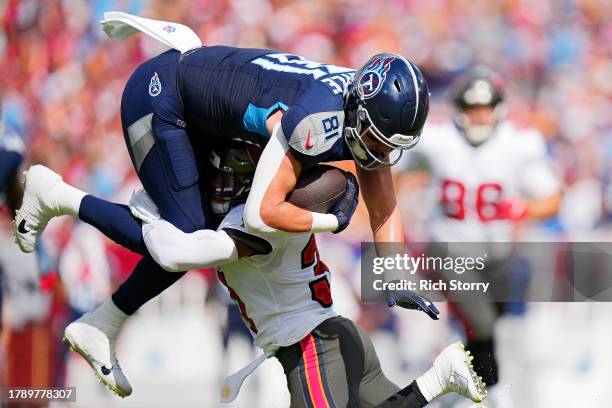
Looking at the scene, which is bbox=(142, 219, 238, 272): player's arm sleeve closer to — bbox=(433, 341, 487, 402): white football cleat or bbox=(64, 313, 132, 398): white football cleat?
bbox=(64, 313, 132, 398): white football cleat

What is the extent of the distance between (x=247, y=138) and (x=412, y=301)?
616 mm

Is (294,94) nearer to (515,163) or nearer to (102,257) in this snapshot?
(515,163)

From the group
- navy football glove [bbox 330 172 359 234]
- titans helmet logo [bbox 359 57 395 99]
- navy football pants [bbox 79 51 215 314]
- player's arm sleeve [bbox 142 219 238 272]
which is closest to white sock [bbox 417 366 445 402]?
navy football glove [bbox 330 172 359 234]

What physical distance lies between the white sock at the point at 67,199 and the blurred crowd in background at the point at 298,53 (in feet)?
2.71

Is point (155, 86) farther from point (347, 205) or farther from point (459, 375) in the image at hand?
point (459, 375)

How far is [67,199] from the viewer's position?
3186 mm

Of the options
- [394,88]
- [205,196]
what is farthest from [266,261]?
[394,88]

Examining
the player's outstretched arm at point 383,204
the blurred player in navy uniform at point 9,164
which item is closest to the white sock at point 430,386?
the player's outstretched arm at point 383,204

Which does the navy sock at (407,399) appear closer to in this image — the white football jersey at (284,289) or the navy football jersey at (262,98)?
the white football jersey at (284,289)

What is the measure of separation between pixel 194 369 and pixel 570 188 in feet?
5.15

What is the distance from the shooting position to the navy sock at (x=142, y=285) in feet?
10.5

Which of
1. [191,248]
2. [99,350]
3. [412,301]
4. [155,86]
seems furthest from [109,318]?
[412,301]

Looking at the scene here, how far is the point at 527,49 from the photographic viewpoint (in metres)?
3.84

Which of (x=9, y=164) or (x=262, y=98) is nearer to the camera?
(x=262, y=98)
